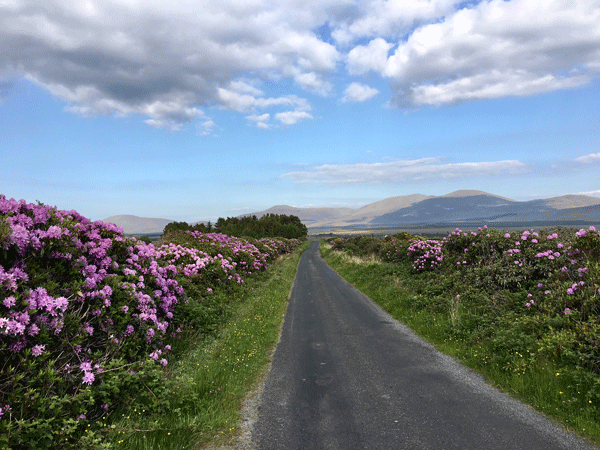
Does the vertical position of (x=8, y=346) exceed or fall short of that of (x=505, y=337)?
it exceeds it

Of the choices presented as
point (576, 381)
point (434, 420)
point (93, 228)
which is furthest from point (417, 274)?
point (93, 228)

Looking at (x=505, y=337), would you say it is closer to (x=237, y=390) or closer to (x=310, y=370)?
(x=310, y=370)

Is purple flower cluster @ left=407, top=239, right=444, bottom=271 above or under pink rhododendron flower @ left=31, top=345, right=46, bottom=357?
under

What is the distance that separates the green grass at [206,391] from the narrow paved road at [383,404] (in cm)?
51

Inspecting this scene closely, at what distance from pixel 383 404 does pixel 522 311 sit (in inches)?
232

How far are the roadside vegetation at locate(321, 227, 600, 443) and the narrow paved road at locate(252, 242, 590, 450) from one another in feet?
1.98

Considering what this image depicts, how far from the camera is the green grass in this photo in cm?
442

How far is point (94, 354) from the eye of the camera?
5.02 meters

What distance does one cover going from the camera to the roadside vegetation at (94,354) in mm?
4098

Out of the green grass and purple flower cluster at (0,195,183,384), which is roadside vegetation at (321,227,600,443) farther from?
purple flower cluster at (0,195,183,384)

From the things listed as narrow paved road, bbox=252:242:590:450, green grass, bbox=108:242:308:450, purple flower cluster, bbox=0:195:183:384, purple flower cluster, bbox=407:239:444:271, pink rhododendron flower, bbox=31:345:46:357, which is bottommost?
narrow paved road, bbox=252:242:590:450

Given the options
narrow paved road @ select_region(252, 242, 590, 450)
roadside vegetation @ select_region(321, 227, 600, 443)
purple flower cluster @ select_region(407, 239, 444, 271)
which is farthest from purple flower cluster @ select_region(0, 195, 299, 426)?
purple flower cluster @ select_region(407, 239, 444, 271)

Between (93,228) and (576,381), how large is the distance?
10.3 metres

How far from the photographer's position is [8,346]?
4.19 meters
